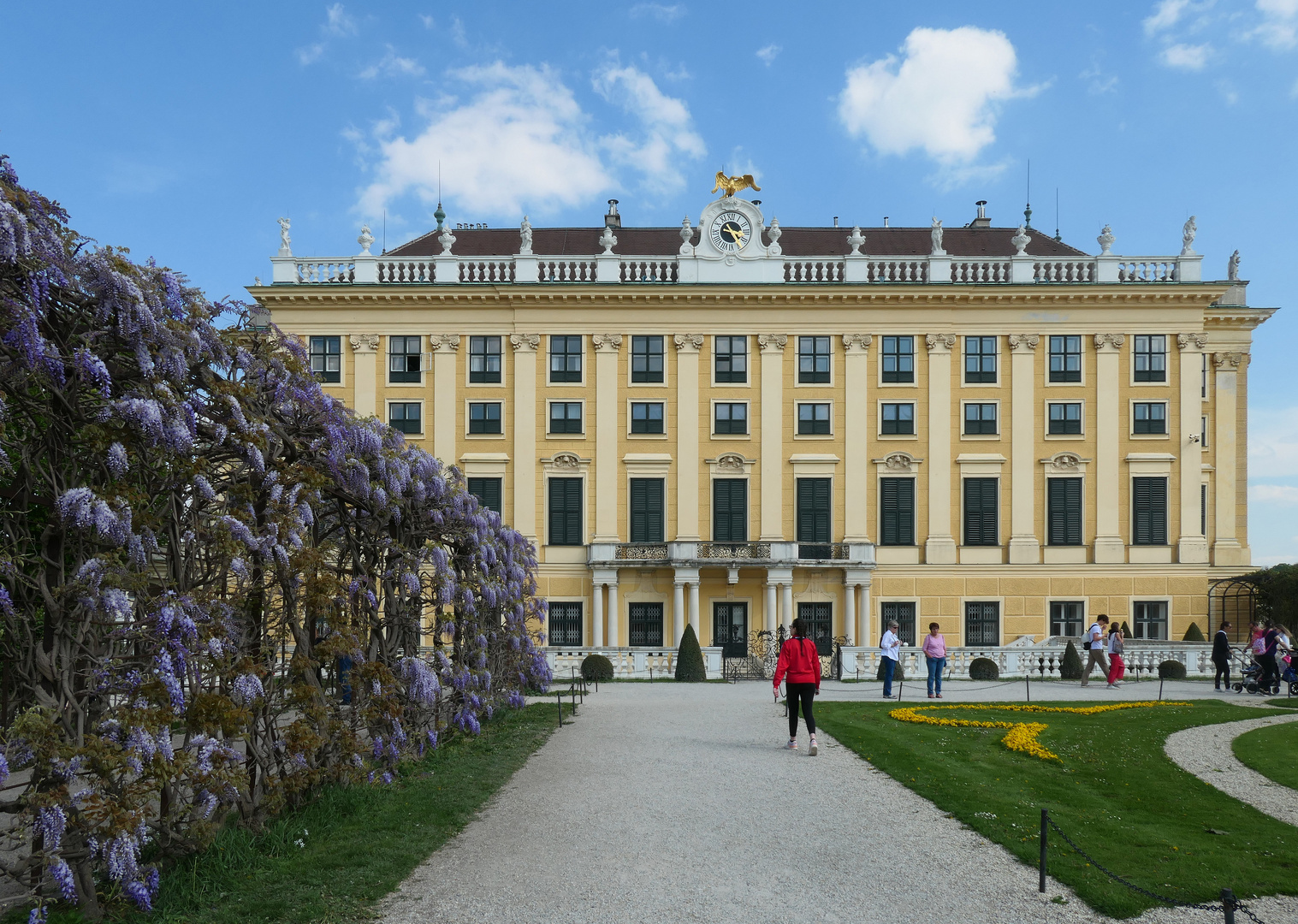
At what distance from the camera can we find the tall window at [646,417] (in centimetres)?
4412

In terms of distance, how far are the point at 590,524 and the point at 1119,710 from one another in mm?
24959

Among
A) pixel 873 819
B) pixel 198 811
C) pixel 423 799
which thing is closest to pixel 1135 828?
pixel 873 819

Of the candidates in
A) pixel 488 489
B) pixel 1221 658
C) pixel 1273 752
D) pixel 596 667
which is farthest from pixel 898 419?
pixel 1273 752

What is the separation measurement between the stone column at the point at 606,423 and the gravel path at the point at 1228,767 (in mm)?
27086

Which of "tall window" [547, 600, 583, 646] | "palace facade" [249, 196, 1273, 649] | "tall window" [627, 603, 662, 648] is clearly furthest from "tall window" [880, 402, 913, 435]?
"tall window" [547, 600, 583, 646]

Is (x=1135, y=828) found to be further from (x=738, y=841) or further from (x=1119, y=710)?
(x=1119, y=710)

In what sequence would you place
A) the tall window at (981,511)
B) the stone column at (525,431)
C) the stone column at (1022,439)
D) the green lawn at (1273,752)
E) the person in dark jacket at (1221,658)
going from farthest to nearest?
the stone column at (525,431) < the tall window at (981,511) < the stone column at (1022,439) < the person in dark jacket at (1221,658) < the green lawn at (1273,752)

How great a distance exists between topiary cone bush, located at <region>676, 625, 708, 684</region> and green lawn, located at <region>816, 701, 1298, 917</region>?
38.0ft

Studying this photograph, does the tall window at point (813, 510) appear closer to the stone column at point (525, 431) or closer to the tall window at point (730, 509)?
the tall window at point (730, 509)

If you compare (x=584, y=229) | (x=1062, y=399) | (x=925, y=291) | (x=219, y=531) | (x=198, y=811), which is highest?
(x=584, y=229)

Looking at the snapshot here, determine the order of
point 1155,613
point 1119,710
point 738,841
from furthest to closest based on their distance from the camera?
point 1155,613 < point 1119,710 < point 738,841

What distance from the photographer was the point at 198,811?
8.73 metres

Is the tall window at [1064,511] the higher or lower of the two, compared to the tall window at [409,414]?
lower

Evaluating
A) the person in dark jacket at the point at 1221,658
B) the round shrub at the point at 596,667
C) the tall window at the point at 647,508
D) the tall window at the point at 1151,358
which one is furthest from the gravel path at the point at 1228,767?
the tall window at the point at 1151,358
